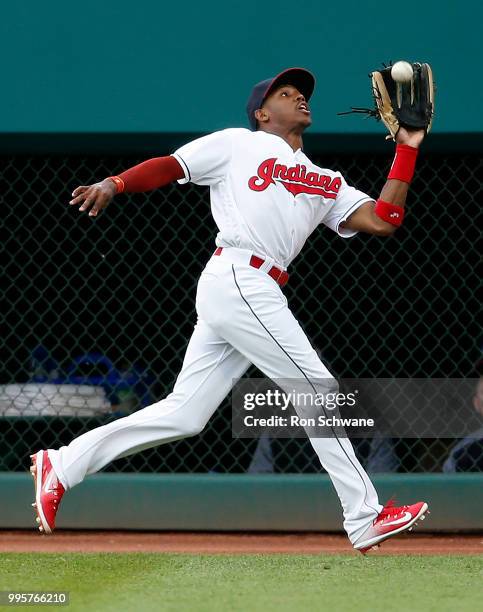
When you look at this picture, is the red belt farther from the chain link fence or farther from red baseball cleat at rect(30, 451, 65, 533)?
the chain link fence

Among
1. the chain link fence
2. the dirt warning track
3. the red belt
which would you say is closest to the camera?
the red belt

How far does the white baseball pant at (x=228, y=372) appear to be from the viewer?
4086 mm

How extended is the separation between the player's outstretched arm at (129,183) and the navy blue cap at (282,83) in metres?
0.48

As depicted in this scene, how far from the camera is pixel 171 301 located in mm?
6527

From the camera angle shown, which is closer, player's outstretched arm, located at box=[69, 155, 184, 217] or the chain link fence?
player's outstretched arm, located at box=[69, 155, 184, 217]

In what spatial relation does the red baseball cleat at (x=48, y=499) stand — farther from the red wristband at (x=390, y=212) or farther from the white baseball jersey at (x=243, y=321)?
the red wristband at (x=390, y=212)

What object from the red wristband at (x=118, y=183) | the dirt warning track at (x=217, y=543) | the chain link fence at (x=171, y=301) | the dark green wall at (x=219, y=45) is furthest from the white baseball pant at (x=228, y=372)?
the chain link fence at (x=171, y=301)

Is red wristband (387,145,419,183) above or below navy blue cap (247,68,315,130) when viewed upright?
below

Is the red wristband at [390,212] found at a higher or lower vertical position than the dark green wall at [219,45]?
lower

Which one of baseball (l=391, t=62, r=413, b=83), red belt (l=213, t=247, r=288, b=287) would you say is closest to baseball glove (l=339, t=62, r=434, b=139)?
baseball (l=391, t=62, r=413, b=83)

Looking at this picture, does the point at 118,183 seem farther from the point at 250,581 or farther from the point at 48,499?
the point at 250,581

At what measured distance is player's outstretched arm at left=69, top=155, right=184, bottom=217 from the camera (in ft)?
12.7

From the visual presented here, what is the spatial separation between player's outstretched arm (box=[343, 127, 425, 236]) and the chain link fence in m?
1.50

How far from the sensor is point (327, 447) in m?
4.08
